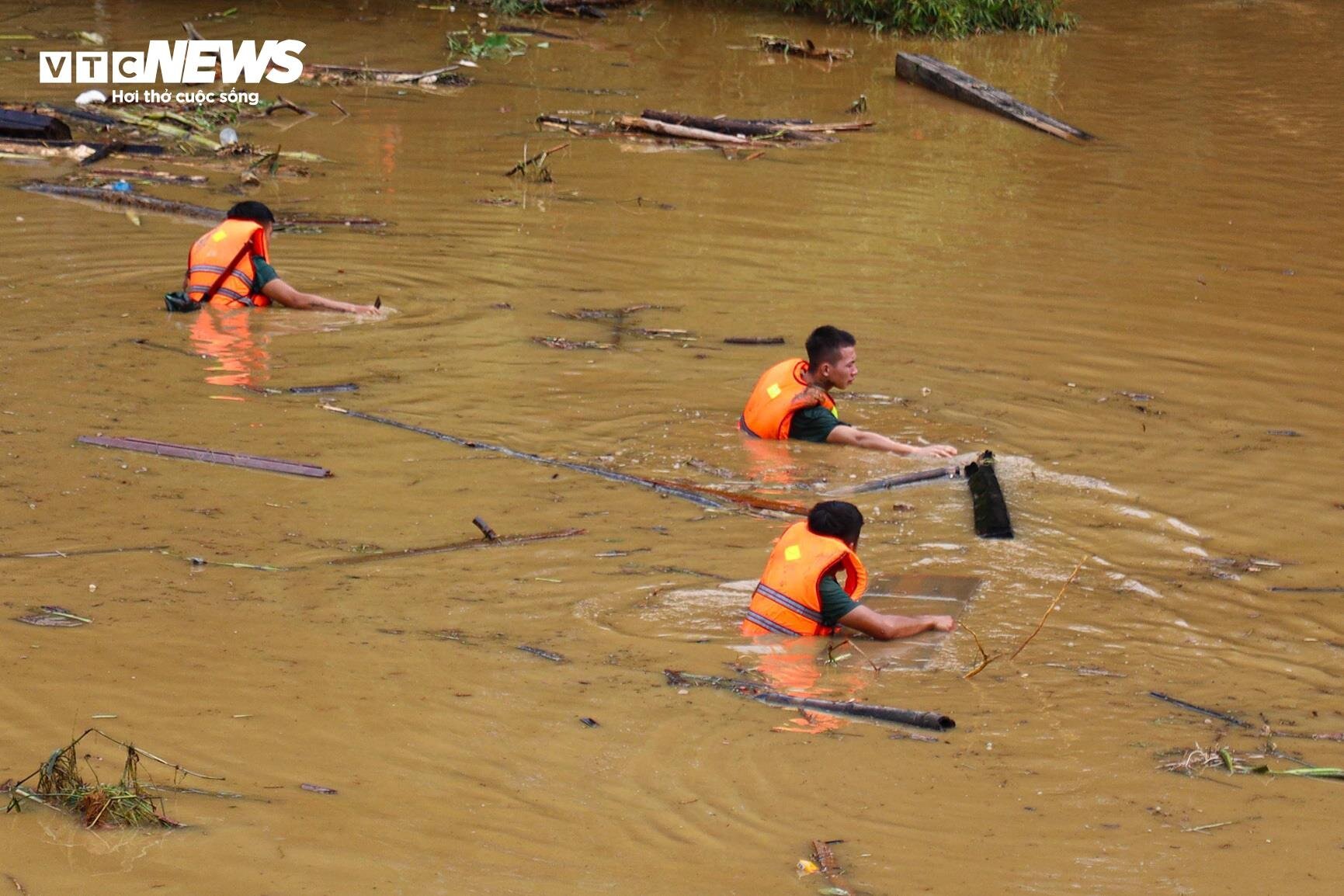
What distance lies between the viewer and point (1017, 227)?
14.4 m

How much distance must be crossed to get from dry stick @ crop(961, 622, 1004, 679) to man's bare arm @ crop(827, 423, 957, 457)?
232cm

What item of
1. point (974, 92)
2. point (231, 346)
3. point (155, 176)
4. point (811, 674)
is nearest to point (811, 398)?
point (811, 674)

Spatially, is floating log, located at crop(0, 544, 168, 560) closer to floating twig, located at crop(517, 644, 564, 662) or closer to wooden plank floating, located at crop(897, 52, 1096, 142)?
floating twig, located at crop(517, 644, 564, 662)

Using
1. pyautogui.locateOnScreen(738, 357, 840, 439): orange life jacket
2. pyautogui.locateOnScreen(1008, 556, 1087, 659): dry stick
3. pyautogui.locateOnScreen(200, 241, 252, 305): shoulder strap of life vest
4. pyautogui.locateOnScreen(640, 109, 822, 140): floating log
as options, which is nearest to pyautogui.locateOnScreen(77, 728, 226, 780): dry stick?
pyautogui.locateOnScreen(1008, 556, 1087, 659): dry stick

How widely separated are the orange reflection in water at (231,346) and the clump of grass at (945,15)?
49.8 ft

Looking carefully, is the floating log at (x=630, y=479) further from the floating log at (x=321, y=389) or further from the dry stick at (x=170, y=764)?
the dry stick at (x=170, y=764)

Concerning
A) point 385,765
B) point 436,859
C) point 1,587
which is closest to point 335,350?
point 1,587

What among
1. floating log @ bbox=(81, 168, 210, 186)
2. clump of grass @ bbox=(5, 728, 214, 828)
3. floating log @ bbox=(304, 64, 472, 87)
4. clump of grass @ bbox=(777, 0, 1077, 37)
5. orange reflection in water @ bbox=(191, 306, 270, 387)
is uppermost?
clump of grass @ bbox=(777, 0, 1077, 37)

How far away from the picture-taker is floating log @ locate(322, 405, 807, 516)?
826 centimetres

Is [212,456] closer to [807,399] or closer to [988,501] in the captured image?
[807,399]

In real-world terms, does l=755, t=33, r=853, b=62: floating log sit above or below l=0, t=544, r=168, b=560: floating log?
above

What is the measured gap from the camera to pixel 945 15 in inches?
926

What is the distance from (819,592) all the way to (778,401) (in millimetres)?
2846

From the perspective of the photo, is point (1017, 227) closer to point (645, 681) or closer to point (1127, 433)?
point (1127, 433)
